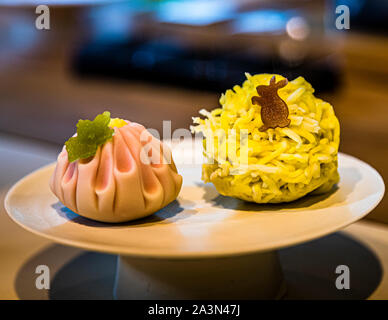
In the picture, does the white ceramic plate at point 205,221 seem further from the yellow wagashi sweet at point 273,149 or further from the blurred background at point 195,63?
the blurred background at point 195,63

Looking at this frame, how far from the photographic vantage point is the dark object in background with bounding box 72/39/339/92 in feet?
8.00

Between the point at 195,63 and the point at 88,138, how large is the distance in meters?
1.67

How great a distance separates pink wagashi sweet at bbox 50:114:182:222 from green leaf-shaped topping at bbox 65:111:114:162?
10 millimetres

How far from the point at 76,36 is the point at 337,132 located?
2.71m

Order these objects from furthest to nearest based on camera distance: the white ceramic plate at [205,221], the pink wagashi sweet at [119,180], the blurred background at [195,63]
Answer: the blurred background at [195,63]
the pink wagashi sweet at [119,180]
the white ceramic plate at [205,221]

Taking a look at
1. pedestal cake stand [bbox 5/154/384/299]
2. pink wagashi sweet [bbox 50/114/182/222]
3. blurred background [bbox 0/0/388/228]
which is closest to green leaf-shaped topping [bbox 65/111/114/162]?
pink wagashi sweet [bbox 50/114/182/222]

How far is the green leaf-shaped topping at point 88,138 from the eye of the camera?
3.06 ft

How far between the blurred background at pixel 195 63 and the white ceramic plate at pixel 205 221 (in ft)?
3.71

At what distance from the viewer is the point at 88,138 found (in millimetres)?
935

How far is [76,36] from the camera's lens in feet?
11.3

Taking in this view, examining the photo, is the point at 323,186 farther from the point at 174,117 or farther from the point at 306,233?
the point at 174,117

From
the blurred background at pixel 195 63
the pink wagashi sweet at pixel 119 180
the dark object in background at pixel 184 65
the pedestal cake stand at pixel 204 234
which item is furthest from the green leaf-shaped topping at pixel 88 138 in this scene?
the dark object in background at pixel 184 65

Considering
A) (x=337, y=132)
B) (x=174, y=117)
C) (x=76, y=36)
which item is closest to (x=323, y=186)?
(x=337, y=132)

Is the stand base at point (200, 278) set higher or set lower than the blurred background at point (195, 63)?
lower
